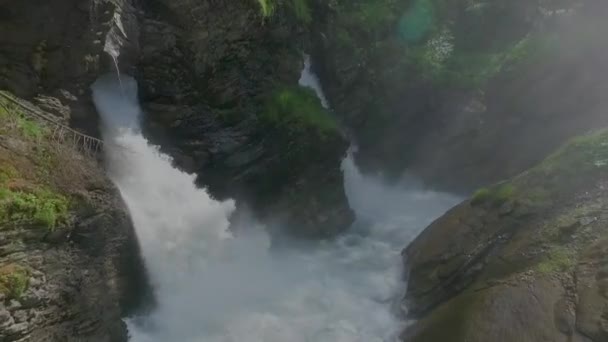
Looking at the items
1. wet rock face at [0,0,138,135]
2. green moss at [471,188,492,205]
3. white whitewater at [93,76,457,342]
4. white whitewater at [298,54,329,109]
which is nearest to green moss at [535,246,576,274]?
green moss at [471,188,492,205]

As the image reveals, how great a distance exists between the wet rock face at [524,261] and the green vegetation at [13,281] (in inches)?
309

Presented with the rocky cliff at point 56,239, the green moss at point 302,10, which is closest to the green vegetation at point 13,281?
the rocky cliff at point 56,239

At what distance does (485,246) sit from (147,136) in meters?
9.62

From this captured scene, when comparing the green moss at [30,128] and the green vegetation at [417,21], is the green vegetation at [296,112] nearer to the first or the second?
the green moss at [30,128]

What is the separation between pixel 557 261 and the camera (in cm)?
994

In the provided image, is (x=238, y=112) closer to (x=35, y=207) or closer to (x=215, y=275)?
(x=215, y=275)

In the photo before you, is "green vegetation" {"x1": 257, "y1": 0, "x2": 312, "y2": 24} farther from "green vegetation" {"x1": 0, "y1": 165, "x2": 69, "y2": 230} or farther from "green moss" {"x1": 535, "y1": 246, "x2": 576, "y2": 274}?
"green moss" {"x1": 535, "y1": 246, "x2": 576, "y2": 274}

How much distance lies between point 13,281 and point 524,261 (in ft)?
31.9

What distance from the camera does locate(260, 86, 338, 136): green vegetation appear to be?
671 inches

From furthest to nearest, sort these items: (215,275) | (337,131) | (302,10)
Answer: (302,10) < (337,131) < (215,275)

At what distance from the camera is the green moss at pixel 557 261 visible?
384 inches

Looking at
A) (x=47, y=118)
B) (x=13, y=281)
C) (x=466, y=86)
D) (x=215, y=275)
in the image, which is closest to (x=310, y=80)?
(x=466, y=86)

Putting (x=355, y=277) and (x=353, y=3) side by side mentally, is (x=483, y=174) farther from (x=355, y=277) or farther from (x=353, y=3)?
(x=353, y=3)

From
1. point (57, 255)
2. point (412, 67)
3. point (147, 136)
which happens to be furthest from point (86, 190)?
point (412, 67)
